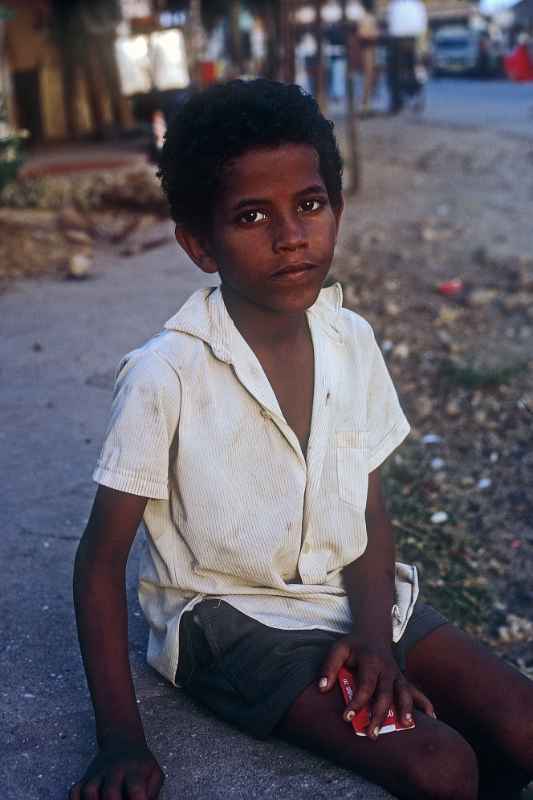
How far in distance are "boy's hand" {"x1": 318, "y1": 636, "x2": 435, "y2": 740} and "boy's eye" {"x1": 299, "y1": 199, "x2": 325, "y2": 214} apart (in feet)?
2.50

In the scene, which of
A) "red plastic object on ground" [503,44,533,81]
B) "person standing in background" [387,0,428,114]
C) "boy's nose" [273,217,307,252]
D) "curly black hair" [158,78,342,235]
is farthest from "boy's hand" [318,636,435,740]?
"person standing in background" [387,0,428,114]

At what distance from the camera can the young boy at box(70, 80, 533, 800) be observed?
1782 millimetres

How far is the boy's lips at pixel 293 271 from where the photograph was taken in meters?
1.86

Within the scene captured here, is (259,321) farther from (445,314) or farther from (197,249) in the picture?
(445,314)

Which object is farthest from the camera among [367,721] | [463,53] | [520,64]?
[463,53]

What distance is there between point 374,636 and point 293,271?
0.66 m

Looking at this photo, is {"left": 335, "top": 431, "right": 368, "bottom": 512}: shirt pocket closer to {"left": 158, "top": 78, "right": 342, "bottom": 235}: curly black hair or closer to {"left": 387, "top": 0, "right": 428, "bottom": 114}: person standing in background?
{"left": 158, "top": 78, "right": 342, "bottom": 235}: curly black hair

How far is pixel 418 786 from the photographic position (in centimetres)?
166

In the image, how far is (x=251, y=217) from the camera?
1.87 m

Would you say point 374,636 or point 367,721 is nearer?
point 367,721

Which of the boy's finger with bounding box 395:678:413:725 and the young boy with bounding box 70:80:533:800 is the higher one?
the young boy with bounding box 70:80:533:800

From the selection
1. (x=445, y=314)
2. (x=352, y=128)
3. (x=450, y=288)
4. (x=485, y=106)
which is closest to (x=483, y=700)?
(x=445, y=314)

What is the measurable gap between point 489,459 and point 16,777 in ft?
8.44

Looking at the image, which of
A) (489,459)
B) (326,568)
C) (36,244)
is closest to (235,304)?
(326,568)
